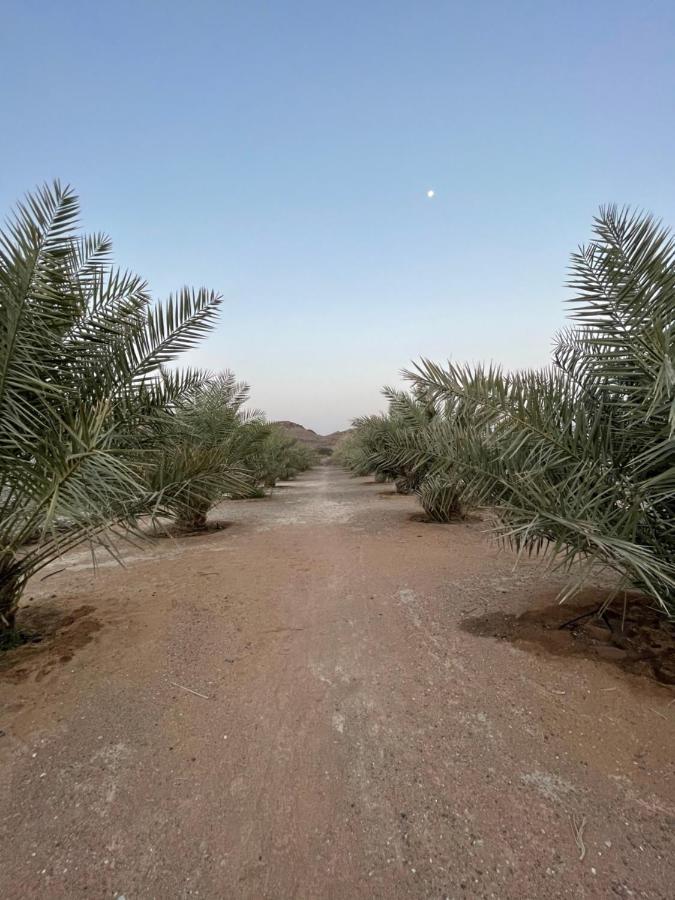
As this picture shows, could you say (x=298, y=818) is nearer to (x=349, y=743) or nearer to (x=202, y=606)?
(x=349, y=743)

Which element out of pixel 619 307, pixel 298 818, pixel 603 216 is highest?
pixel 603 216

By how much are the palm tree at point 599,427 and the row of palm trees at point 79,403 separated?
1900 millimetres

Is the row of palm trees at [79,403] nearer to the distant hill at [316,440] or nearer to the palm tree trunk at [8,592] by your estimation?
the palm tree trunk at [8,592]

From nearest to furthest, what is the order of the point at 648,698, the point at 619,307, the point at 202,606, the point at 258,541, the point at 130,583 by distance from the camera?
the point at 648,698, the point at 619,307, the point at 202,606, the point at 130,583, the point at 258,541

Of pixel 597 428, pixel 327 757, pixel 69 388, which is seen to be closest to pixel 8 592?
pixel 69 388

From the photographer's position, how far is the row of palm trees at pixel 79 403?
186 centimetres

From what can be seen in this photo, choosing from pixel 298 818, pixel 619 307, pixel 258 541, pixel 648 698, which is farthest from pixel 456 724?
pixel 258 541

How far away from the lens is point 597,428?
8.26ft

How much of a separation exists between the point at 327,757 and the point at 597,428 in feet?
7.55

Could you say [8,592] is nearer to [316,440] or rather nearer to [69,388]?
[69,388]

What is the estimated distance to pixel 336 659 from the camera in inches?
99.0

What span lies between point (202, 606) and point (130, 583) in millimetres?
1061

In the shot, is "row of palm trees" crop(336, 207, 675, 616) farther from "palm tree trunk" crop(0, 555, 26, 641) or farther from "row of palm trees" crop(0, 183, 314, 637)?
"palm tree trunk" crop(0, 555, 26, 641)

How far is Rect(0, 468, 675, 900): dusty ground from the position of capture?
1248 mm
